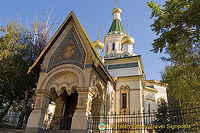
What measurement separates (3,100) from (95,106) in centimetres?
807

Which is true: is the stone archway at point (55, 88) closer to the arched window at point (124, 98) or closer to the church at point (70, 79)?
the church at point (70, 79)

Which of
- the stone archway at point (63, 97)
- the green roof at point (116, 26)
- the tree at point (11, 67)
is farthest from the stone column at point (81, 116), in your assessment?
the green roof at point (116, 26)

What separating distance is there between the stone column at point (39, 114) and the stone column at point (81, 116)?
2.19 metres

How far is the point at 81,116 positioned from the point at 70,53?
14.2ft

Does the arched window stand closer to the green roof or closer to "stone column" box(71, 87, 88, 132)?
"stone column" box(71, 87, 88, 132)

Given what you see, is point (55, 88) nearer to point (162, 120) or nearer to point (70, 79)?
point (70, 79)

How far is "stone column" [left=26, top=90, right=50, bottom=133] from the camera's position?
942 cm

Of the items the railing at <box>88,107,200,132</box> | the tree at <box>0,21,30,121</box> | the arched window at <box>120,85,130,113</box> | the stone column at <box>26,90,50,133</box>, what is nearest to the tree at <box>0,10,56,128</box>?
the tree at <box>0,21,30,121</box>

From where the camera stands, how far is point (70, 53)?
36.5 ft

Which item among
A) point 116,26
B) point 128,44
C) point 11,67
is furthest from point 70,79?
point 116,26

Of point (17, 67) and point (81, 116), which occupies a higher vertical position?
point (17, 67)

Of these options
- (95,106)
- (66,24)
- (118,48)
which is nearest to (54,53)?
(66,24)

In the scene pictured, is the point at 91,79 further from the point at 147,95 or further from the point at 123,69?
the point at 147,95

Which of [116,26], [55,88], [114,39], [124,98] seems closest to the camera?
[55,88]
